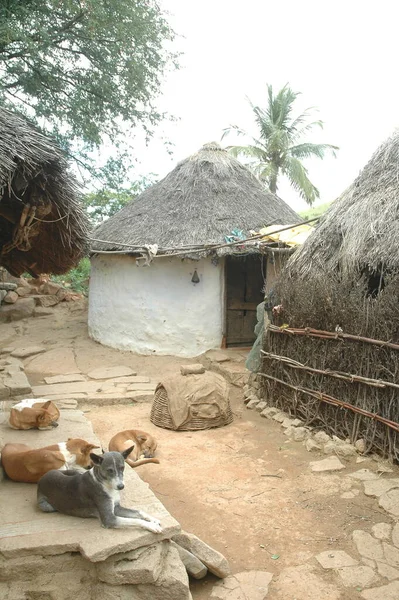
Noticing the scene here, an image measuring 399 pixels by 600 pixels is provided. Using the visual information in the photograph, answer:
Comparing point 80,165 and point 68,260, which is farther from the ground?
point 80,165

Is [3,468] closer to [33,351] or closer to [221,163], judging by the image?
[33,351]

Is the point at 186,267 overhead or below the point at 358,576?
overhead

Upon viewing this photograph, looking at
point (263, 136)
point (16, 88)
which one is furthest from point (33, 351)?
point (263, 136)

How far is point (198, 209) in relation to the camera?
10430mm

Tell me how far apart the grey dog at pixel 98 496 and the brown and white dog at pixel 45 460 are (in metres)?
0.31

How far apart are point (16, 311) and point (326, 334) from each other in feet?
32.4

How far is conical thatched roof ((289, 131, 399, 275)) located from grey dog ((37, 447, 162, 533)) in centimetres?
387

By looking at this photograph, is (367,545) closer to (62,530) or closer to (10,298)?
(62,530)

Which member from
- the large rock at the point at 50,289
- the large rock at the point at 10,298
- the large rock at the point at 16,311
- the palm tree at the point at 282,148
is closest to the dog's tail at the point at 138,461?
the large rock at the point at 16,311

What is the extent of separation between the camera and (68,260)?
4.80 metres

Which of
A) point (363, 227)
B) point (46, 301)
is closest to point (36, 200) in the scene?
point (363, 227)

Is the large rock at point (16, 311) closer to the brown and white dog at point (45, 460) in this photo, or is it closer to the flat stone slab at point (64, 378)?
the flat stone slab at point (64, 378)

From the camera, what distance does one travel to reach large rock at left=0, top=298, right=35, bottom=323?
43.2 feet

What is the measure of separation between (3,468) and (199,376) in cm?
339
